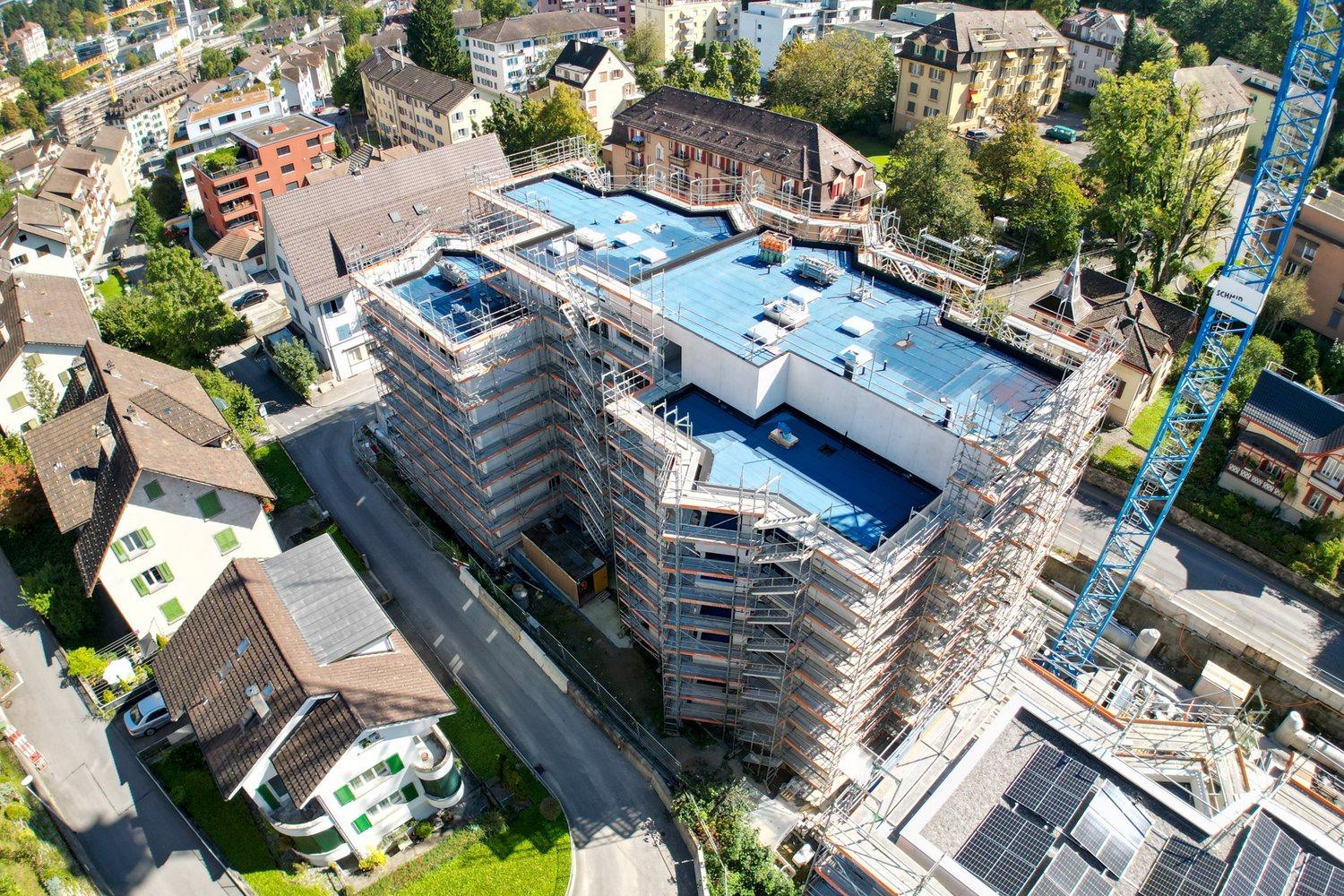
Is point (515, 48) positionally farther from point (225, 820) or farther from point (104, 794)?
point (225, 820)

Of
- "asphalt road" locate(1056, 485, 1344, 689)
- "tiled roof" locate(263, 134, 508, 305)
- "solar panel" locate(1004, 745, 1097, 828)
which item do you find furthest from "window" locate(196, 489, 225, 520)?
"asphalt road" locate(1056, 485, 1344, 689)

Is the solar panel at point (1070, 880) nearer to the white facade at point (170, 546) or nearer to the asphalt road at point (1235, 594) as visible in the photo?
the asphalt road at point (1235, 594)

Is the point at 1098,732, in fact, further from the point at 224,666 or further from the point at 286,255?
the point at 286,255

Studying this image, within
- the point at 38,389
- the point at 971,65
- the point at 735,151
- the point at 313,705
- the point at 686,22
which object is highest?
the point at 971,65

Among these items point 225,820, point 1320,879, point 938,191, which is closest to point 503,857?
point 225,820

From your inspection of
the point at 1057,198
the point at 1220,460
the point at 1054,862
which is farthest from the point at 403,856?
the point at 1057,198

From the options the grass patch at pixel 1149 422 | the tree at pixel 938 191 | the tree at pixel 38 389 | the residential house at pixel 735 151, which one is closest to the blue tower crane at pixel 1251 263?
the grass patch at pixel 1149 422
